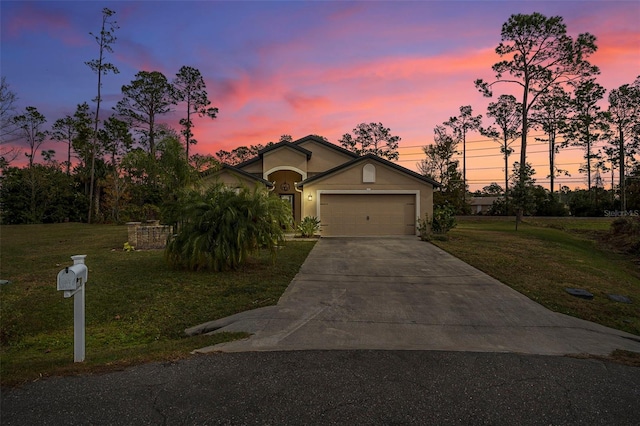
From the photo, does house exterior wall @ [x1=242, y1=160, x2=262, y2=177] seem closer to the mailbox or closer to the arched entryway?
the arched entryway

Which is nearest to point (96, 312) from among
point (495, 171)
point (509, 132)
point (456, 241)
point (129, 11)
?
point (129, 11)

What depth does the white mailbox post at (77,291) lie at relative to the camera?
3410 mm

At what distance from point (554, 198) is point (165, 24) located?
119ft

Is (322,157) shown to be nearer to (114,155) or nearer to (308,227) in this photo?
(308,227)

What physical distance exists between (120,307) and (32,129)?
36.9 meters

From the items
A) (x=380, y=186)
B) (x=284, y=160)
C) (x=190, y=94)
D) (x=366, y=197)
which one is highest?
(x=190, y=94)

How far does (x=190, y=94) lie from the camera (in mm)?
33594

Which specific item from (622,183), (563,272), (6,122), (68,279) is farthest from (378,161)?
(622,183)

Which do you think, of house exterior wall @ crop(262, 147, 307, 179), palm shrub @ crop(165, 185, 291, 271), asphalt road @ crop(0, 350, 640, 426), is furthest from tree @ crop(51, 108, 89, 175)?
asphalt road @ crop(0, 350, 640, 426)

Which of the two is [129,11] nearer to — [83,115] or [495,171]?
[83,115]

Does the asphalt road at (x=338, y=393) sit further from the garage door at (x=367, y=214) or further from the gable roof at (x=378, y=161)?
the gable roof at (x=378, y=161)

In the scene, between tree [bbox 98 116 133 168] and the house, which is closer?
the house

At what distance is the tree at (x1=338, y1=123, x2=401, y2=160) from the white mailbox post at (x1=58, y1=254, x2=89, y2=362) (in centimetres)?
4025

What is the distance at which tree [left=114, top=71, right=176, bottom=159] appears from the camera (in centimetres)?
3104
